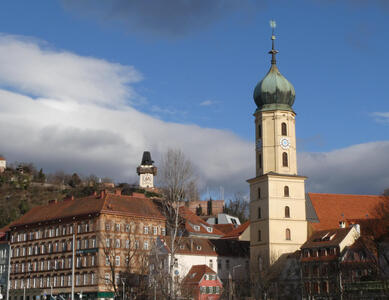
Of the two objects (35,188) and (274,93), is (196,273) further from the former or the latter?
(35,188)

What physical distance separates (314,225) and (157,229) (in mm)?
21589

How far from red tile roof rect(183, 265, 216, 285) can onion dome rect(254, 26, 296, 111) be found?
65.3 ft

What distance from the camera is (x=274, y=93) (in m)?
82.4

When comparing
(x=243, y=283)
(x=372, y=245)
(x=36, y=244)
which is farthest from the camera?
(x=36, y=244)

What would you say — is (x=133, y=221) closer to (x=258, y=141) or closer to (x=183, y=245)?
(x=183, y=245)

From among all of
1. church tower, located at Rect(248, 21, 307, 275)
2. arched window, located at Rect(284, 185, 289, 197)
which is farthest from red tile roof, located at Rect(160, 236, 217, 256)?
arched window, located at Rect(284, 185, 289, 197)

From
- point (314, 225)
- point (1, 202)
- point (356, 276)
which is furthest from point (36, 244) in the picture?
point (1, 202)

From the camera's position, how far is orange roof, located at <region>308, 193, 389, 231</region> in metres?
83.1

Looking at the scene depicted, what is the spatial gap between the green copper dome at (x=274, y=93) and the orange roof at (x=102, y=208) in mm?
21109

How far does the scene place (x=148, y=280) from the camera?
70438 mm

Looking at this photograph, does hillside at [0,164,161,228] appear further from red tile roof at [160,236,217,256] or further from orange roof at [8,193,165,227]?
red tile roof at [160,236,217,256]

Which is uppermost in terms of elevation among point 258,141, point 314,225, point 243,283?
point 258,141

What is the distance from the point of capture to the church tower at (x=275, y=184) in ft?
257

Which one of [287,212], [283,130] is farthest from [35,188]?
[287,212]
